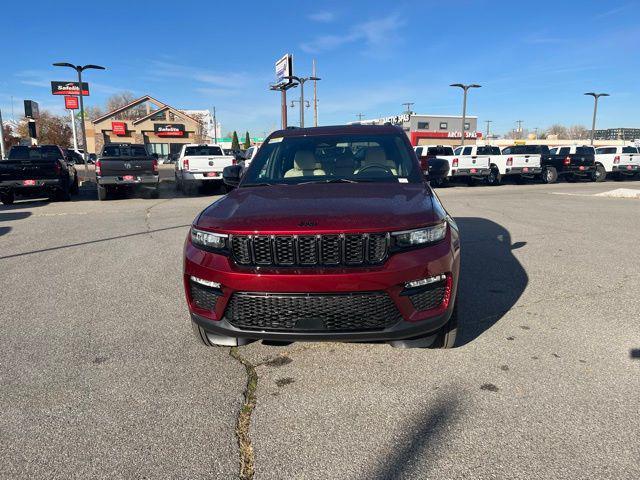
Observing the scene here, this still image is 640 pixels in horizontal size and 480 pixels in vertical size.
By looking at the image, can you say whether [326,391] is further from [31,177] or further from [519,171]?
[519,171]

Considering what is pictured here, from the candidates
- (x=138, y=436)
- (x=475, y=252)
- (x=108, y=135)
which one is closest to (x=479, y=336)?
(x=138, y=436)

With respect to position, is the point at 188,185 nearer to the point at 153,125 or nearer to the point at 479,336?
the point at 479,336

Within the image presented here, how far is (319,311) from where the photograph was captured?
279 centimetres

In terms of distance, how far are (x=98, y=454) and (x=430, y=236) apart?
2.23 meters

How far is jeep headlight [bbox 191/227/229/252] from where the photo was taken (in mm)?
2939

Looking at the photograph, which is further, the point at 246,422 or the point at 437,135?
the point at 437,135

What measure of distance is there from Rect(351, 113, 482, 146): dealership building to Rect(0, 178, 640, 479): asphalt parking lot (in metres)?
66.0

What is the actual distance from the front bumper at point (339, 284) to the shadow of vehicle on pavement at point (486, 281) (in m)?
0.92

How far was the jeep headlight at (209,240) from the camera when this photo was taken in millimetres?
2939

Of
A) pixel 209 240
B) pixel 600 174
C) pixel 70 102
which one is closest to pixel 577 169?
pixel 600 174

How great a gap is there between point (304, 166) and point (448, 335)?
2072 millimetres

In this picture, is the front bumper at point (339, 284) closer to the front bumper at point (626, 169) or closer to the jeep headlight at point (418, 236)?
the jeep headlight at point (418, 236)

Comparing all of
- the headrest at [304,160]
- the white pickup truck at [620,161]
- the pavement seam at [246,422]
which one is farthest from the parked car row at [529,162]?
the pavement seam at [246,422]

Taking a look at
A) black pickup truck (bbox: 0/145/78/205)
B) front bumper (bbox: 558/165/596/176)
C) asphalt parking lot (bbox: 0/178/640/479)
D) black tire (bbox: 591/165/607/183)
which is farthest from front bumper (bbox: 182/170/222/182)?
black tire (bbox: 591/165/607/183)
